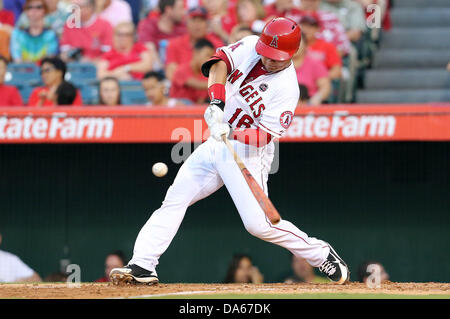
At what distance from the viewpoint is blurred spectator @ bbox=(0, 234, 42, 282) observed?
732cm

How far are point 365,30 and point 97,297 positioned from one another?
5.01m

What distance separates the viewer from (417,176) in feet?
24.6

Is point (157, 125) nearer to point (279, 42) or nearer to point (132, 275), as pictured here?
point (132, 275)

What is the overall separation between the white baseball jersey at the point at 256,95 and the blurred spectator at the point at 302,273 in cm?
264

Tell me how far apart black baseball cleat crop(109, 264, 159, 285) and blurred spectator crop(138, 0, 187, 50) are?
3978mm

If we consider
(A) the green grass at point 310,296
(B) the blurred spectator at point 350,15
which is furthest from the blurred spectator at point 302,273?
(A) the green grass at point 310,296

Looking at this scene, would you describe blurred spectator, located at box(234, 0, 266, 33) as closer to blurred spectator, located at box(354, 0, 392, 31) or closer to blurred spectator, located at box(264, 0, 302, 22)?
blurred spectator, located at box(264, 0, 302, 22)

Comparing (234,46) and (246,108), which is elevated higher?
(234,46)

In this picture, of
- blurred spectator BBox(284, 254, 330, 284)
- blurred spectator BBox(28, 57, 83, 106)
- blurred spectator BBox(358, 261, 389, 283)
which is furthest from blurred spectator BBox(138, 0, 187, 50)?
blurred spectator BBox(358, 261, 389, 283)

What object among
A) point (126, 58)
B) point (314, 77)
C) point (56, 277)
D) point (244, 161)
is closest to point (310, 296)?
point (244, 161)

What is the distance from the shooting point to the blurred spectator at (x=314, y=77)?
751cm
